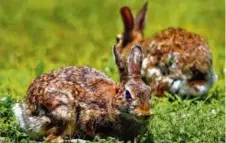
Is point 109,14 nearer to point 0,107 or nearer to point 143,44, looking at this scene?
point 143,44

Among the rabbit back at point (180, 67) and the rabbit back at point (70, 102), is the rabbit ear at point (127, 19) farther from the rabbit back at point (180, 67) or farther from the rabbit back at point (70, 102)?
the rabbit back at point (70, 102)

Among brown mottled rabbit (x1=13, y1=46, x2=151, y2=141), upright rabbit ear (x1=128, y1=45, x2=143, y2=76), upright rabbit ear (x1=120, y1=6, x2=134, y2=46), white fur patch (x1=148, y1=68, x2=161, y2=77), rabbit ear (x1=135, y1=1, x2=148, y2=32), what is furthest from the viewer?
rabbit ear (x1=135, y1=1, x2=148, y2=32)

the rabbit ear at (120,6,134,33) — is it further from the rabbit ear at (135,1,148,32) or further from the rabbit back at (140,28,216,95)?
the rabbit back at (140,28,216,95)

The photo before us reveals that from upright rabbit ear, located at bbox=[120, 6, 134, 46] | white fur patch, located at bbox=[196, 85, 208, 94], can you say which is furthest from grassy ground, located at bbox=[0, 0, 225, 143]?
upright rabbit ear, located at bbox=[120, 6, 134, 46]

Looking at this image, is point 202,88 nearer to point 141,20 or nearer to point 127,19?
point 127,19

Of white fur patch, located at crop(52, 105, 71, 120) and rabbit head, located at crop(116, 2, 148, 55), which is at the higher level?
rabbit head, located at crop(116, 2, 148, 55)

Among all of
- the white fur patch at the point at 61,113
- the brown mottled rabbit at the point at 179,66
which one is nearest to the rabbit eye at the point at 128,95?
the white fur patch at the point at 61,113

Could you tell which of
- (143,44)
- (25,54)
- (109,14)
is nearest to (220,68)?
(143,44)
